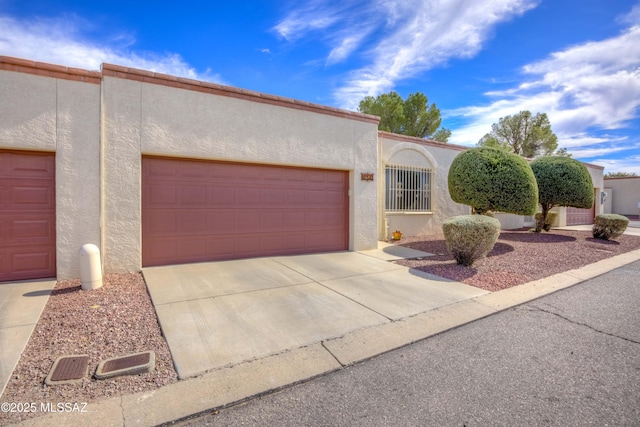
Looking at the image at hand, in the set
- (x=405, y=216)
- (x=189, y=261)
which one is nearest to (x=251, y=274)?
(x=189, y=261)

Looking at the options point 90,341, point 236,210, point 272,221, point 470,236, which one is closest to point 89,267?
point 90,341

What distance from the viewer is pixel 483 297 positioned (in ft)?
16.5

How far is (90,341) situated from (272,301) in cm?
219

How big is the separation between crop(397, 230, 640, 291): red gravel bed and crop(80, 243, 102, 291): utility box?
19.6 feet

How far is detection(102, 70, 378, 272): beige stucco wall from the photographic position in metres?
5.74

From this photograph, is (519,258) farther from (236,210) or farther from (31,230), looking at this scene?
(31,230)

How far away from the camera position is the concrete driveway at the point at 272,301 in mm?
3336

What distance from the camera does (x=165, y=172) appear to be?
6363 millimetres

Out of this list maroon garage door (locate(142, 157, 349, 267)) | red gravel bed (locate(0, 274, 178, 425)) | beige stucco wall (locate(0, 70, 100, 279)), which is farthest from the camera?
maroon garage door (locate(142, 157, 349, 267))

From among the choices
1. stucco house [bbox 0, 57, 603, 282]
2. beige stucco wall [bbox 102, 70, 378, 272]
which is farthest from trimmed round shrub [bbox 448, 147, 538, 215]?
beige stucco wall [bbox 102, 70, 378, 272]

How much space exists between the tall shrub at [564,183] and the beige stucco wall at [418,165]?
2.87m

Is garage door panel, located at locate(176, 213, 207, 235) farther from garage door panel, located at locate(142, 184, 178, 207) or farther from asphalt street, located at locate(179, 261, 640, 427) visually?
asphalt street, located at locate(179, 261, 640, 427)

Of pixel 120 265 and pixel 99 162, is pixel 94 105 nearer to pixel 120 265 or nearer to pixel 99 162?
pixel 99 162

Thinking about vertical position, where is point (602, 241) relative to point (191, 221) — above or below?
below
